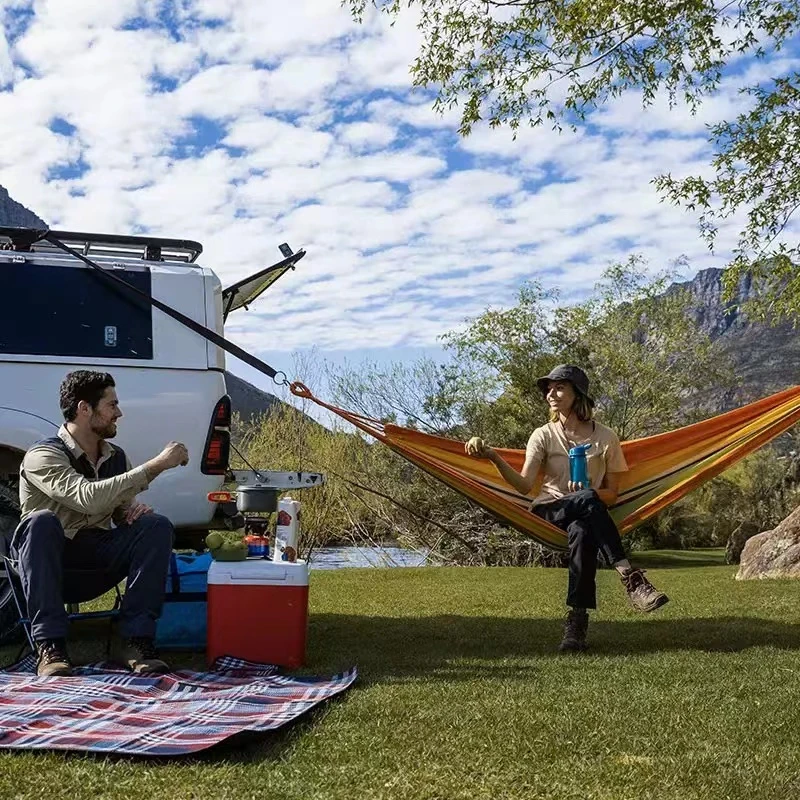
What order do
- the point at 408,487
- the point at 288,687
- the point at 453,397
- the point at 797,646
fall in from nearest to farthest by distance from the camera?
the point at 288,687
the point at 797,646
the point at 408,487
the point at 453,397

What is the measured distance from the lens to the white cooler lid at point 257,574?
3955mm

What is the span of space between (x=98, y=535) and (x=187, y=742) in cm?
158

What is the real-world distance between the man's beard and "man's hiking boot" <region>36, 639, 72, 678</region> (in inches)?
32.3

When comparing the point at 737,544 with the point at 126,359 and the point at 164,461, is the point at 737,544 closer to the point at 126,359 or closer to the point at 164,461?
the point at 126,359

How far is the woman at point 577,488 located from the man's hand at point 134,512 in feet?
4.79

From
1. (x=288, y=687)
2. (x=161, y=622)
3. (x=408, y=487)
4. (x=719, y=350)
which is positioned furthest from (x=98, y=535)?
(x=719, y=350)

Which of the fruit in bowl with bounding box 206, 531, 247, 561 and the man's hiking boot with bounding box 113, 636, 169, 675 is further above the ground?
the fruit in bowl with bounding box 206, 531, 247, 561

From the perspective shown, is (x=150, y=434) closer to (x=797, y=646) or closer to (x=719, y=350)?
(x=797, y=646)

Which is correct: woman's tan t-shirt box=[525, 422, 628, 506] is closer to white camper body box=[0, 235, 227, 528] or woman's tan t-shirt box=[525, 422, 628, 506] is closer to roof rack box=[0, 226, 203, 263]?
white camper body box=[0, 235, 227, 528]

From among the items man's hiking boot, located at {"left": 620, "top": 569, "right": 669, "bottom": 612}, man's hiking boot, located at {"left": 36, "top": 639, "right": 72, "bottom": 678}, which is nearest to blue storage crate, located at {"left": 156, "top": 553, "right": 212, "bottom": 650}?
man's hiking boot, located at {"left": 36, "top": 639, "right": 72, "bottom": 678}

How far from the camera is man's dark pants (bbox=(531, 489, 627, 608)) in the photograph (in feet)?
14.0

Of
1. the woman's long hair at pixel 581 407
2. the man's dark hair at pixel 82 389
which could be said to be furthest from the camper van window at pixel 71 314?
the woman's long hair at pixel 581 407

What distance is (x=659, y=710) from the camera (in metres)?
3.02

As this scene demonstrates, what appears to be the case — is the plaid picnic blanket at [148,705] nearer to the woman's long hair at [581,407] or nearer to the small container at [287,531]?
the small container at [287,531]
